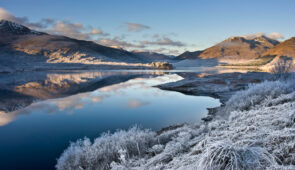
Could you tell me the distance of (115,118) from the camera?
9.05 meters

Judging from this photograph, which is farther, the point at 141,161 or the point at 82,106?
the point at 82,106

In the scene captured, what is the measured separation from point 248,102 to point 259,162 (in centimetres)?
565

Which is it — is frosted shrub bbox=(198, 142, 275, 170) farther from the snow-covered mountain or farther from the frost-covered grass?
the snow-covered mountain

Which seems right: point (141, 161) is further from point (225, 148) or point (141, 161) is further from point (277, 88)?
point (277, 88)

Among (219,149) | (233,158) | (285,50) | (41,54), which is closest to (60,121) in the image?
(219,149)

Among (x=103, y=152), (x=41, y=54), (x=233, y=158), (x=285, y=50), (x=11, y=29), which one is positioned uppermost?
(x=11, y=29)

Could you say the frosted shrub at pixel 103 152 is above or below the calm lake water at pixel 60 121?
above

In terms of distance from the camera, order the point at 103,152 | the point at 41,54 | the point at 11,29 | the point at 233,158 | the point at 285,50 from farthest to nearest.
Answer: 1. the point at 11,29
2. the point at 41,54
3. the point at 285,50
4. the point at 103,152
5. the point at 233,158

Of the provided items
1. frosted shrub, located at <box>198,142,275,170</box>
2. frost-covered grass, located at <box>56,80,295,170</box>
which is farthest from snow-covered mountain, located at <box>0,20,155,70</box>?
frosted shrub, located at <box>198,142,275,170</box>

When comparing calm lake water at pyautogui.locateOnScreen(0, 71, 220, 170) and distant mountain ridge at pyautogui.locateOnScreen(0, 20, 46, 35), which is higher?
distant mountain ridge at pyautogui.locateOnScreen(0, 20, 46, 35)

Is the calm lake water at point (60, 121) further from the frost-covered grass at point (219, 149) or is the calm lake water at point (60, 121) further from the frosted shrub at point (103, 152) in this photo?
the frost-covered grass at point (219, 149)

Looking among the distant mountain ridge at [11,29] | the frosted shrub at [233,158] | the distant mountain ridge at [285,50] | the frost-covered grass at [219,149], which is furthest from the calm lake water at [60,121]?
the distant mountain ridge at [11,29]

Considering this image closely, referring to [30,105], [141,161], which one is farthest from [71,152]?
[30,105]

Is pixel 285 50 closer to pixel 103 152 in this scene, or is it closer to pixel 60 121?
pixel 60 121
